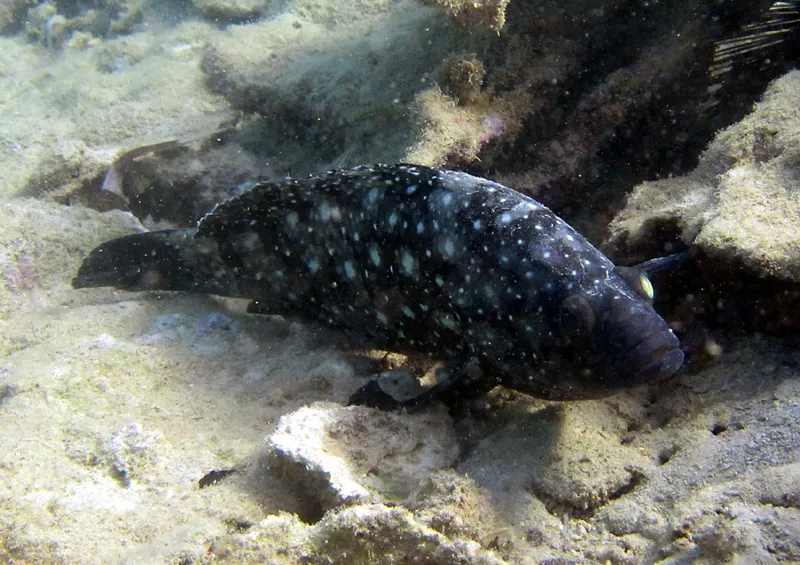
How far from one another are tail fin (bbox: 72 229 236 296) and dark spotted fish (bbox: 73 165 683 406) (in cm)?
7

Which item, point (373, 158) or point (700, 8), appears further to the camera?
point (373, 158)

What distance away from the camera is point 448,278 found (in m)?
3.59

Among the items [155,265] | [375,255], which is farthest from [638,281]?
[155,265]

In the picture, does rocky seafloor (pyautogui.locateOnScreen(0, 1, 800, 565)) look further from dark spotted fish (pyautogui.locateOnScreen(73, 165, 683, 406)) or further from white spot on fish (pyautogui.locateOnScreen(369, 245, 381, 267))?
white spot on fish (pyautogui.locateOnScreen(369, 245, 381, 267))

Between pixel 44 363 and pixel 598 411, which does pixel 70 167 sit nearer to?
pixel 44 363

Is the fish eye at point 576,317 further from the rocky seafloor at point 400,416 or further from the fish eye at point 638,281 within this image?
the rocky seafloor at point 400,416

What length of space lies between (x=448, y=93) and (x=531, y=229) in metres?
2.03

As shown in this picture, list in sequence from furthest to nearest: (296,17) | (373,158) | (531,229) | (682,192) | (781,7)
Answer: (296,17) < (373,158) < (781,7) < (682,192) < (531,229)

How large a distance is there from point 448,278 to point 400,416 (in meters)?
1.00

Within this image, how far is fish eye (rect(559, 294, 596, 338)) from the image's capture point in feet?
9.92

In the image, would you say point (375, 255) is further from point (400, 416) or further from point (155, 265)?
point (155, 265)

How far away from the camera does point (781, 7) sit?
428 centimetres

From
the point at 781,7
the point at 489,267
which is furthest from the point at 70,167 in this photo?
the point at 781,7

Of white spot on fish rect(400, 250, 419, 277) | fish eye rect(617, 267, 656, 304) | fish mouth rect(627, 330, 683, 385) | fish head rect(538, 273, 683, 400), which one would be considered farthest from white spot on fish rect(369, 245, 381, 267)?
fish mouth rect(627, 330, 683, 385)
